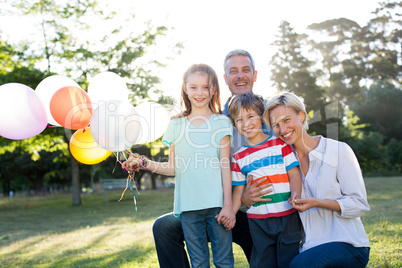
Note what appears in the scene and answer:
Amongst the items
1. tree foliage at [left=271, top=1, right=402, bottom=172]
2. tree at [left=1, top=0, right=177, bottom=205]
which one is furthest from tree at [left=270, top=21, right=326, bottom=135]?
tree at [left=1, top=0, right=177, bottom=205]

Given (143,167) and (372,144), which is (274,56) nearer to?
(372,144)

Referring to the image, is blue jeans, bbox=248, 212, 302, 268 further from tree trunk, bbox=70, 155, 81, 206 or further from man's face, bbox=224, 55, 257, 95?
tree trunk, bbox=70, 155, 81, 206

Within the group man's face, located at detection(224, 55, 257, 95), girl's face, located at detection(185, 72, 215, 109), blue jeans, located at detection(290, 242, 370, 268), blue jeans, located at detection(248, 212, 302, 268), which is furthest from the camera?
man's face, located at detection(224, 55, 257, 95)

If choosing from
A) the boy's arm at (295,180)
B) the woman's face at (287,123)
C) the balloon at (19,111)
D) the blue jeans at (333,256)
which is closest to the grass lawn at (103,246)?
the blue jeans at (333,256)

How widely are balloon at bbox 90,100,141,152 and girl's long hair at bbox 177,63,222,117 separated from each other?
0.44 metres

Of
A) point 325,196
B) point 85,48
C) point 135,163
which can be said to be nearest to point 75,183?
point 85,48

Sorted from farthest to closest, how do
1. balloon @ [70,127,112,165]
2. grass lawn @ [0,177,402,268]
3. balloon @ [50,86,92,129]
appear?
grass lawn @ [0,177,402,268] → balloon @ [70,127,112,165] → balloon @ [50,86,92,129]

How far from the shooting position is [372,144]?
21219 mm

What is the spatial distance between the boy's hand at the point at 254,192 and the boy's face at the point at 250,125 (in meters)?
0.32

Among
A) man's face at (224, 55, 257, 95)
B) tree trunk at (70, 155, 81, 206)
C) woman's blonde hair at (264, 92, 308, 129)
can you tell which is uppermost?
man's face at (224, 55, 257, 95)

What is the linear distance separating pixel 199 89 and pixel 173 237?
1.26m

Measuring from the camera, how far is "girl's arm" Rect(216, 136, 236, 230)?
2531mm

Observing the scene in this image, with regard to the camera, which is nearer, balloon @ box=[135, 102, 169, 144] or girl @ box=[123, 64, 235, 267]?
girl @ box=[123, 64, 235, 267]

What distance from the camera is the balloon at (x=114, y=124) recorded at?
284 centimetres
